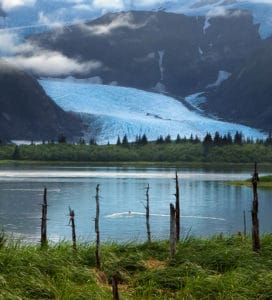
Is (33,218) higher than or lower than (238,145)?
lower

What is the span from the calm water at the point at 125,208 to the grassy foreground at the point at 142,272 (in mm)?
13084

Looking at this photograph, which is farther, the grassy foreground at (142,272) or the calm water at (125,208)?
the calm water at (125,208)

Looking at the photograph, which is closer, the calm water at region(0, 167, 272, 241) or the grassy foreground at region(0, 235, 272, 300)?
the grassy foreground at region(0, 235, 272, 300)

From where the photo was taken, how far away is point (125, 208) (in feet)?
247

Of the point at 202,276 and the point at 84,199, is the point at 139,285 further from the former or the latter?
the point at 84,199

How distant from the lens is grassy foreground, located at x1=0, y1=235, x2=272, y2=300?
51.5 ft

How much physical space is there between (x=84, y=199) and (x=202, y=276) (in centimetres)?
6776

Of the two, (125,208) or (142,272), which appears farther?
(125,208)

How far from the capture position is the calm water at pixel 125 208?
5394cm

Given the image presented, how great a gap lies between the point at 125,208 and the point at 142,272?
56.9 metres

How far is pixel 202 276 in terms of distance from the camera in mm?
17031

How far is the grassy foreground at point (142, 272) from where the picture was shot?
15.7 metres

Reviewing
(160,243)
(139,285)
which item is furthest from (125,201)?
(139,285)

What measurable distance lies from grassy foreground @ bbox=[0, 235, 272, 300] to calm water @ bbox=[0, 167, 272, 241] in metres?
13.1
